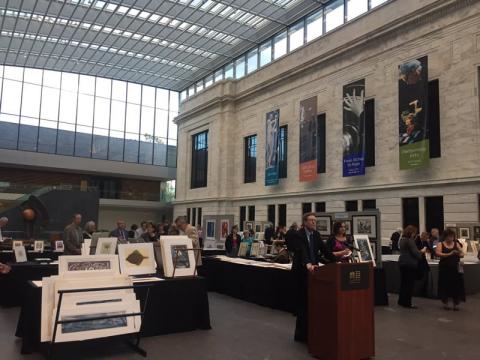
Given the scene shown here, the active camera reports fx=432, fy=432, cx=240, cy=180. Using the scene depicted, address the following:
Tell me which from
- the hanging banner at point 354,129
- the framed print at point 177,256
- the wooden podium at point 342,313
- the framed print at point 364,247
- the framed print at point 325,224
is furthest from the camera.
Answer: the hanging banner at point 354,129

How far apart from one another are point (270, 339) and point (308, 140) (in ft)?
64.5

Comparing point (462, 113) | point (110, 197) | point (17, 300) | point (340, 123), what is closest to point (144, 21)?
point (340, 123)

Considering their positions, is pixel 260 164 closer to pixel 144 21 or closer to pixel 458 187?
pixel 144 21

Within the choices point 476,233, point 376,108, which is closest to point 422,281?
point 476,233

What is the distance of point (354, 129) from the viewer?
2225 centimetres

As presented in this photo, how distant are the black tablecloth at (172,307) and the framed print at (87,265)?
22.5 inches

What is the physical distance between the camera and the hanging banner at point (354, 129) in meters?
21.9

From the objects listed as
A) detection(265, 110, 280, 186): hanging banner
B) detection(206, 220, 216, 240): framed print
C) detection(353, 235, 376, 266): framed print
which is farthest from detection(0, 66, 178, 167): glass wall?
detection(353, 235, 376, 266): framed print

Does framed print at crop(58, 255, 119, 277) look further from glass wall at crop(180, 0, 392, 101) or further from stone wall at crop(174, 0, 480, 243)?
glass wall at crop(180, 0, 392, 101)

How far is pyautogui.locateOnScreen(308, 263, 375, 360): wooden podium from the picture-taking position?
17.9ft

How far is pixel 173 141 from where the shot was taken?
49500 millimetres

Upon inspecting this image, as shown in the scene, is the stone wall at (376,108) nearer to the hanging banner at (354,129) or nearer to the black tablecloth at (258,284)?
the hanging banner at (354,129)

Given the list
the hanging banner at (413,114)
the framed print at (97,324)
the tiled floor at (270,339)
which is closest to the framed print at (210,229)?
the hanging banner at (413,114)

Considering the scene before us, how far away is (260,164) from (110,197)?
19.3 metres
